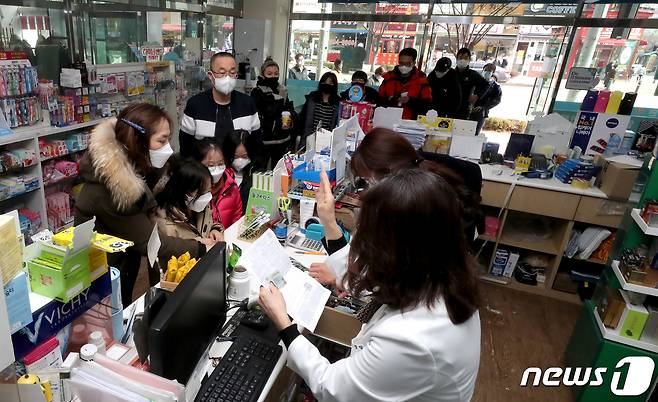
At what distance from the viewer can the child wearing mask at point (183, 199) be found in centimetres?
216

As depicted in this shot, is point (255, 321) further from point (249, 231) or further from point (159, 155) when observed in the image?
point (159, 155)

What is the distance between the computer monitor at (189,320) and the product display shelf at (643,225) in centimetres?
211

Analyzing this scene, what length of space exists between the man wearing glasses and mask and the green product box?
210 cm

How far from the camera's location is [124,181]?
6.14ft

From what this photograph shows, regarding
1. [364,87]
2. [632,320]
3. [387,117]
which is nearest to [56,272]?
[632,320]

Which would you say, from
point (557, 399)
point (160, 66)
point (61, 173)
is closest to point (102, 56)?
point (160, 66)

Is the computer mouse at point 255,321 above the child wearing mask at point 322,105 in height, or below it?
below

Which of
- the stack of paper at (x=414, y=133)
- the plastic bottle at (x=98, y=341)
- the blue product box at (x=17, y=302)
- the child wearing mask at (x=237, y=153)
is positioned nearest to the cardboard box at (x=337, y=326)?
the plastic bottle at (x=98, y=341)

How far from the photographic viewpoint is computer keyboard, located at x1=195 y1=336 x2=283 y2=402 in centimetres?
130

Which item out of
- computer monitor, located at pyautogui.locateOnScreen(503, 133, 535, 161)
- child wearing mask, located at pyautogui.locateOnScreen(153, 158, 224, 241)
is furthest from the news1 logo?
child wearing mask, located at pyautogui.locateOnScreen(153, 158, 224, 241)

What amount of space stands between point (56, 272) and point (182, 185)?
3.54 ft

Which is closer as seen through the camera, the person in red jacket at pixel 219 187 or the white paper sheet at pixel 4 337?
the white paper sheet at pixel 4 337

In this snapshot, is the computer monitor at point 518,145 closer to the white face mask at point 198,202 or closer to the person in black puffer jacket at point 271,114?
the person in black puffer jacket at point 271,114

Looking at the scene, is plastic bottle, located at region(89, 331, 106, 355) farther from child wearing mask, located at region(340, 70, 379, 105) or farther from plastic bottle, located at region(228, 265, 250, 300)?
child wearing mask, located at region(340, 70, 379, 105)
